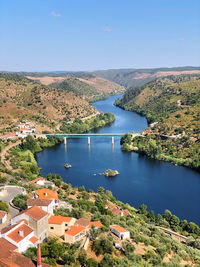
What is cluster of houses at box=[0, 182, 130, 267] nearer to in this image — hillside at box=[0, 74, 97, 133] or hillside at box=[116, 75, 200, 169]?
hillside at box=[116, 75, 200, 169]

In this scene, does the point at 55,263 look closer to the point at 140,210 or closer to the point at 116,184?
the point at 140,210

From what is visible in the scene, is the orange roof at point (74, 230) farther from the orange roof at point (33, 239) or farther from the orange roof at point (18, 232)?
the orange roof at point (18, 232)

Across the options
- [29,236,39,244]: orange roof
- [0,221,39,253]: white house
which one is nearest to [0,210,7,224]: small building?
[0,221,39,253]: white house

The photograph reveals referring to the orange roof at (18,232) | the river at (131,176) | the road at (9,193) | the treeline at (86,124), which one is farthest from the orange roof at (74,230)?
the treeline at (86,124)

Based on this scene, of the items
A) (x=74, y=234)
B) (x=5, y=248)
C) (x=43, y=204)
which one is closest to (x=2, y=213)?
(x=43, y=204)

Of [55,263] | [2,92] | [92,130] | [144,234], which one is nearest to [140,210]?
[144,234]
